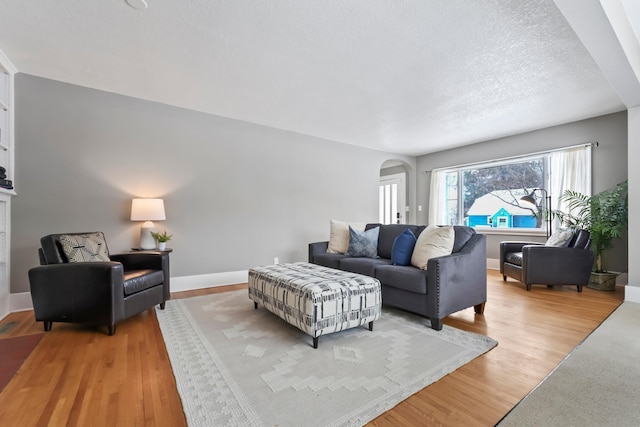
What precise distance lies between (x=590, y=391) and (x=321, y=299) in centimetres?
162

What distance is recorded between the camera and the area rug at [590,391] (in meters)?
1.41

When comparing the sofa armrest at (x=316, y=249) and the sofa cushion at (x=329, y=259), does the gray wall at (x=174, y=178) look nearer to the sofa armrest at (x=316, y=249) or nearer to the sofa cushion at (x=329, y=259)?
the sofa armrest at (x=316, y=249)

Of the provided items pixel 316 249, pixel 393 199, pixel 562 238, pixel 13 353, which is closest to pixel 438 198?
pixel 393 199

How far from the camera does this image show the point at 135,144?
364 centimetres

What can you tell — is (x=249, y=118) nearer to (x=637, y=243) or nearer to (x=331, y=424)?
(x=331, y=424)

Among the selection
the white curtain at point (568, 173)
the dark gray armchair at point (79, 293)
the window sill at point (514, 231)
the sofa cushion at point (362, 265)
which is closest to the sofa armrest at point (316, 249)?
the sofa cushion at point (362, 265)

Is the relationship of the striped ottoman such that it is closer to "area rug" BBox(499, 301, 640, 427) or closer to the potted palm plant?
"area rug" BBox(499, 301, 640, 427)

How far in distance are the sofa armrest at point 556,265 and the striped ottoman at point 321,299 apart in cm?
273

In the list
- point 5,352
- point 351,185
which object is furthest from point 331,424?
point 351,185

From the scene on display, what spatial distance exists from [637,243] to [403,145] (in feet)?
11.8

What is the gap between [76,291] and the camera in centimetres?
242

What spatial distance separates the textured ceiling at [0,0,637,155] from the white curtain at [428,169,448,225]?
7.29ft

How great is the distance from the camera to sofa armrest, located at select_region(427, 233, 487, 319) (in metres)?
2.48

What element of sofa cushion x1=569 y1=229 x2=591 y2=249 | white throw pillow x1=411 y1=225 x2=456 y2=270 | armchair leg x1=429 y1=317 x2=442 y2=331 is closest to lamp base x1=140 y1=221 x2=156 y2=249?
white throw pillow x1=411 y1=225 x2=456 y2=270
